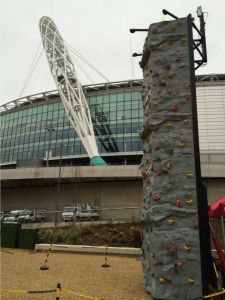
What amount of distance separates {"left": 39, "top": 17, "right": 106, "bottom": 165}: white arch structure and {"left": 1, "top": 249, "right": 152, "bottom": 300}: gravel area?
42687 mm

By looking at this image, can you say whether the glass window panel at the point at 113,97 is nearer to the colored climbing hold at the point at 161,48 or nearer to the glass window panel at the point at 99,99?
the glass window panel at the point at 99,99

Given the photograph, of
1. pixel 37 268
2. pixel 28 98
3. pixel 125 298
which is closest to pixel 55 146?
pixel 28 98

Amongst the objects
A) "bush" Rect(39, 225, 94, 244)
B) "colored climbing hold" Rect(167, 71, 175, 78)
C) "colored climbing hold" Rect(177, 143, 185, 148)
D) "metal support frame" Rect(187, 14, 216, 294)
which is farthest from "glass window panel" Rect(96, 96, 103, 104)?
"colored climbing hold" Rect(177, 143, 185, 148)

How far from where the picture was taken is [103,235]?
2248 cm

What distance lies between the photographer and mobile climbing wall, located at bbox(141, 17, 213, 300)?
8812 mm

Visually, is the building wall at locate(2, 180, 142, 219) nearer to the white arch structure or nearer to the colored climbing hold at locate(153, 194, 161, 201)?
the white arch structure

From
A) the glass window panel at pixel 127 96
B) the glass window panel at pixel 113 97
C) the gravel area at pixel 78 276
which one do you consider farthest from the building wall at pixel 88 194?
the glass window panel at pixel 113 97

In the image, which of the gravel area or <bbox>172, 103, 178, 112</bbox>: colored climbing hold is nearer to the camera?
the gravel area

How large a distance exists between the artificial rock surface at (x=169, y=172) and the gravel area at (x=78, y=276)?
108 cm

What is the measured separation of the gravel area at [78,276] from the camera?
30.8 ft

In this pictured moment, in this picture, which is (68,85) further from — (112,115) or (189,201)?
(189,201)

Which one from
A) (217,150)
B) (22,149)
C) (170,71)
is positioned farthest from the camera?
(22,149)

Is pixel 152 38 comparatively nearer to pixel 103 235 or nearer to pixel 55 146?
pixel 103 235

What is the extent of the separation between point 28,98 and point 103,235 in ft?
214
